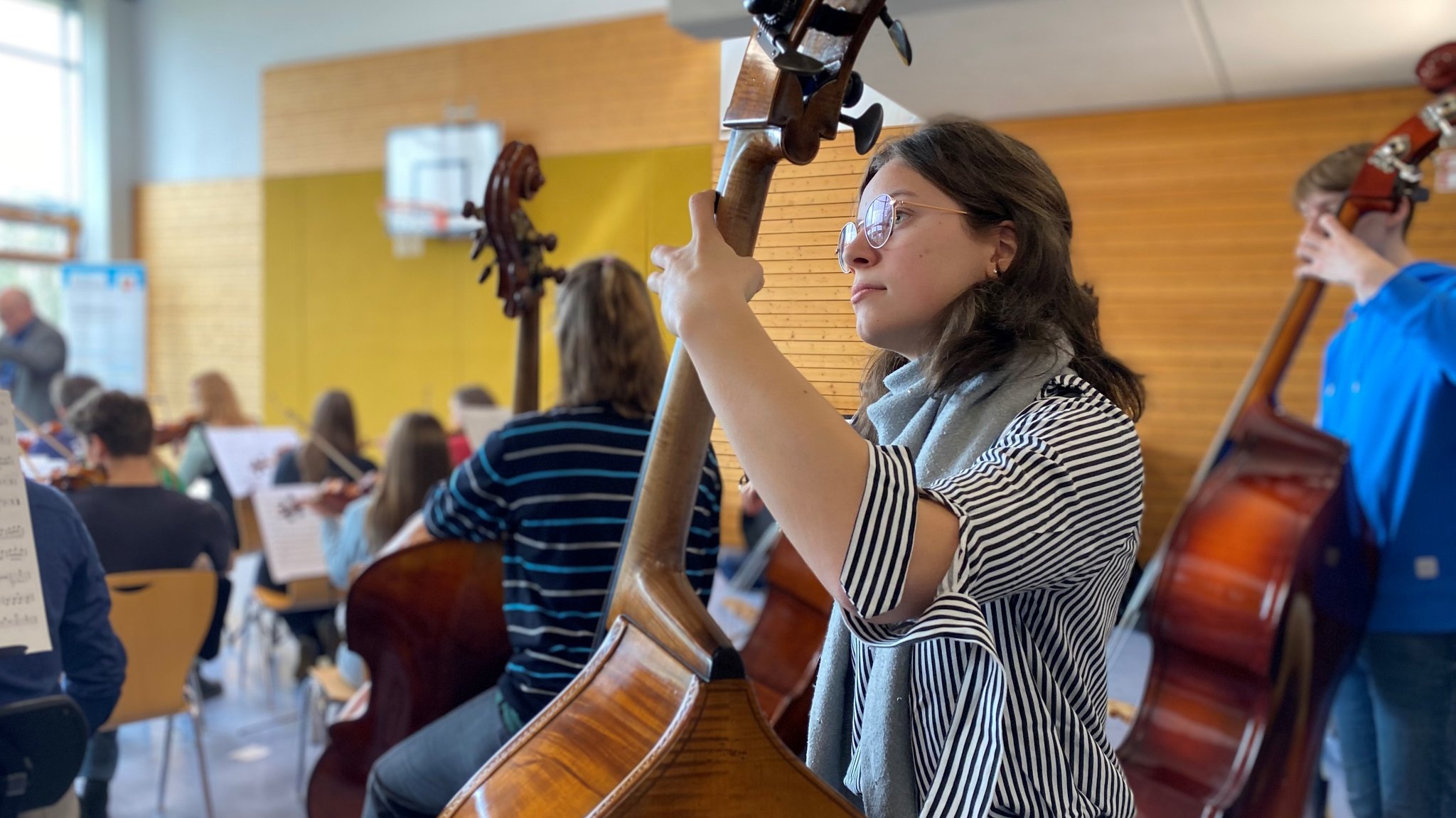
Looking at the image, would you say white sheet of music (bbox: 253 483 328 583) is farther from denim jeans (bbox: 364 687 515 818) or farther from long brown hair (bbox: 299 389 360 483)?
denim jeans (bbox: 364 687 515 818)

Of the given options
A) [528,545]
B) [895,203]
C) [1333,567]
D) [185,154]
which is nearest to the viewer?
[895,203]

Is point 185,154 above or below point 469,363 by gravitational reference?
above

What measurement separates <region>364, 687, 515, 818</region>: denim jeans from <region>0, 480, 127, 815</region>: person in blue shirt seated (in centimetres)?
46

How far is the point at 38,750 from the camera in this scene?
1.58 metres

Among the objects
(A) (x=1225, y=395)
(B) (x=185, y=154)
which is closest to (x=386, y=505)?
(A) (x=1225, y=395)

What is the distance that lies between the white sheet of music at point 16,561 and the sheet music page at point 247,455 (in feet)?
10.6

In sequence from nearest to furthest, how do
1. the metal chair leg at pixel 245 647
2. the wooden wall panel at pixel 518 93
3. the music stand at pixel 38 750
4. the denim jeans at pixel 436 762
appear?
the music stand at pixel 38 750, the denim jeans at pixel 436 762, the metal chair leg at pixel 245 647, the wooden wall panel at pixel 518 93

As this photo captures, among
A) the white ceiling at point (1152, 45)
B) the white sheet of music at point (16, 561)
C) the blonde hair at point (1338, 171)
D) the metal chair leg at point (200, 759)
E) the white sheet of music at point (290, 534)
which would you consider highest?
the white ceiling at point (1152, 45)

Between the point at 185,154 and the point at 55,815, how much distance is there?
9453 mm

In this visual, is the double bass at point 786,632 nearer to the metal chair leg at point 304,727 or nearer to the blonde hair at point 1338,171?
the blonde hair at point 1338,171

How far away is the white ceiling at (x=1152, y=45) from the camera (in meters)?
3.87

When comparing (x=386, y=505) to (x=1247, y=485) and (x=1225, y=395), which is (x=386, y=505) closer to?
(x=1247, y=485)

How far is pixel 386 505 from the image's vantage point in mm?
3207

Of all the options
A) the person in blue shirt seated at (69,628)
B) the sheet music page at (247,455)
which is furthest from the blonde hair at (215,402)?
the person in blue shirt seated at (69,628)
